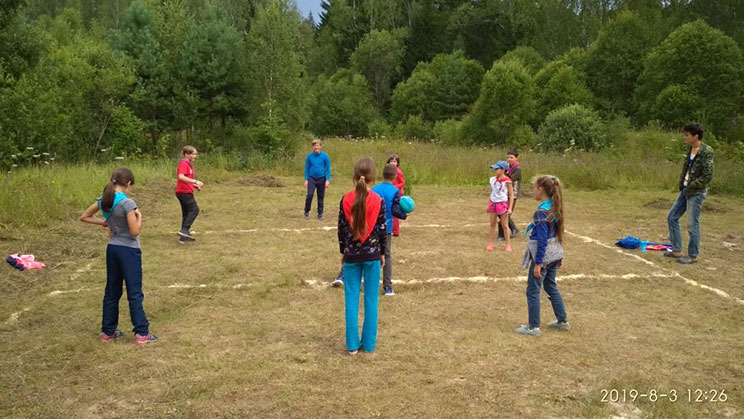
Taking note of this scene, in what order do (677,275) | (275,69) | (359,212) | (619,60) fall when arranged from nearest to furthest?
(359,212), (677,275), (275,69), (619,60)

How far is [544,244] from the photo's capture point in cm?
561

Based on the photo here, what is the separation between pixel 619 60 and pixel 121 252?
43.0m

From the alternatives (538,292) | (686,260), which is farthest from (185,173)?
(686,260)

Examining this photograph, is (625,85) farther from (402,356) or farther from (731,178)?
(402,356)

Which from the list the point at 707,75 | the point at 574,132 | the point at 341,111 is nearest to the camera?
the point at 574,132

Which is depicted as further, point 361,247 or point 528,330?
point 528,330

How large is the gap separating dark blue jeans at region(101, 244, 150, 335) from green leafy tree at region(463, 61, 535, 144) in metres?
28.4

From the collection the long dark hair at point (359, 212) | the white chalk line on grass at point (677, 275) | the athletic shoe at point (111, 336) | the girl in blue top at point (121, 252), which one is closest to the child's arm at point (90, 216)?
the girl in blue top at point (121, 252)

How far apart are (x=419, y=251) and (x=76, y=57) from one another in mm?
18400

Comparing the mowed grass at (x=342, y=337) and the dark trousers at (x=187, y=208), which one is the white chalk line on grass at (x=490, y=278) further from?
the dark trousers at (x=187, y=208)

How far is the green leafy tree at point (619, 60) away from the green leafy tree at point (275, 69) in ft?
81.1

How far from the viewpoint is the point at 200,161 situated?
2278cm

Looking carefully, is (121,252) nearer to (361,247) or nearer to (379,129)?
(361,247)

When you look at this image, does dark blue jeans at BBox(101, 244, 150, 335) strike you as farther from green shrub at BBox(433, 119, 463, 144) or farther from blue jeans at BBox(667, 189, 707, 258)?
green shrub at BBox(433, 119, 463, 144)
